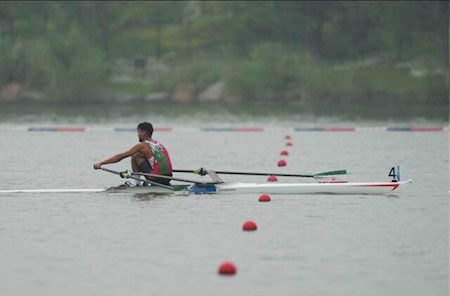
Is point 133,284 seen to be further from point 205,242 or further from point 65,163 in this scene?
point 65,163

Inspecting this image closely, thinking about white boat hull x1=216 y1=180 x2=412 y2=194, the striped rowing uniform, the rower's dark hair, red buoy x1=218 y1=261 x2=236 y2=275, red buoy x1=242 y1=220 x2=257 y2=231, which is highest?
the rower's dark hair

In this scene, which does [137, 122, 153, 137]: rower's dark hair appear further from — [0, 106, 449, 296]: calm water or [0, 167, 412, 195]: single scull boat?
[0, 106, 449, 296]: calm water

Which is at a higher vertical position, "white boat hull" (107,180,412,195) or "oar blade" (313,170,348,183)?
"oar blade" (313,170,348,183)

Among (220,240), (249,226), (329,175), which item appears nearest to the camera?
(220,240)

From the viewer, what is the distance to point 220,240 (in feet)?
68.5

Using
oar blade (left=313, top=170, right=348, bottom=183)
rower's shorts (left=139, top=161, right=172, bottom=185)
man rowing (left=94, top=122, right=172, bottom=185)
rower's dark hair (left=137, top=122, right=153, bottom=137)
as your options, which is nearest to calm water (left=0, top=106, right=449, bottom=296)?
rower's shorts (left=139, top=161, right=172, bottom=185)

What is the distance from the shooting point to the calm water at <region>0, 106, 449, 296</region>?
17297 millimetres

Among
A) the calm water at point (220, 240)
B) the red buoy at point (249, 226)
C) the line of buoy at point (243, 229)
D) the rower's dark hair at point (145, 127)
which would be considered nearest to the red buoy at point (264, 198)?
the line of buoy at point (243, 229)

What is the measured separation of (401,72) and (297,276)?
256ft

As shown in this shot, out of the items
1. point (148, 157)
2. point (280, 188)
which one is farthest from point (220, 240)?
point (148, 157)

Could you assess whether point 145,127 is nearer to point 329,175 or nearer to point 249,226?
point 329,175

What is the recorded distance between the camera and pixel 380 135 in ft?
165

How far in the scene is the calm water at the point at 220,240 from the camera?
17.3 meters

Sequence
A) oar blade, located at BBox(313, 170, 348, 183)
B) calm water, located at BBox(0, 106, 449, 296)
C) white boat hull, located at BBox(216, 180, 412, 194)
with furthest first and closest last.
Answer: oar blade, located at BBox(313, 170, 348, 183), white boat hull, located at BBox(216, 180, 412, 194), calm water, located at BBox(0, 106, 449, 296)
